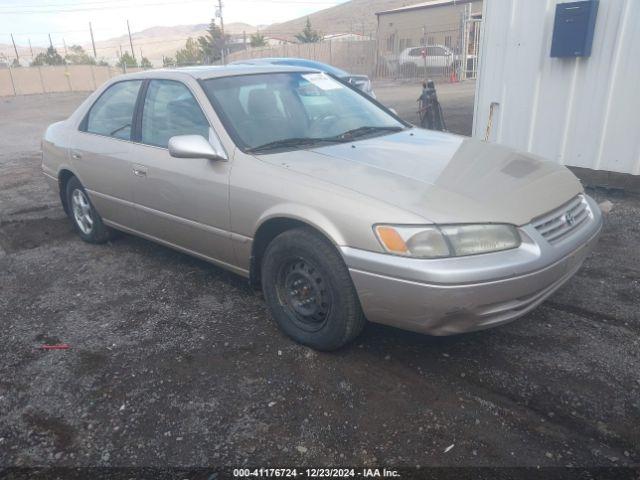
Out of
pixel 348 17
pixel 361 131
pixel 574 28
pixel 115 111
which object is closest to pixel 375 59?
pixel 574 28

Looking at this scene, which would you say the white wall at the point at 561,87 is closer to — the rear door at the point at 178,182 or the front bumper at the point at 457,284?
the front bumper at the point at 457,284

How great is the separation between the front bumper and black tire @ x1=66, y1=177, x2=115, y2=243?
3.14 metres

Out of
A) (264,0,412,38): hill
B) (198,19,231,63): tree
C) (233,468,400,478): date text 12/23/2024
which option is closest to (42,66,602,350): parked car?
(233,468,400,478): date text 12/23/2024

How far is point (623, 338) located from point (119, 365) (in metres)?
3.01

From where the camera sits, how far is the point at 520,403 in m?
2.59

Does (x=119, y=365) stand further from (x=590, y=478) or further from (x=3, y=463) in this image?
(x=590, y=478)

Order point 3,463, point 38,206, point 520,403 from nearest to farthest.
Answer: point 3,463 → point 520,403 → point 38,206

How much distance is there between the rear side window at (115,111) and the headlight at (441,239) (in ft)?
8.43

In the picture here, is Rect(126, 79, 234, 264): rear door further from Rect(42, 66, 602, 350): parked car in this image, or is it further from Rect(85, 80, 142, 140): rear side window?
Rect(85, 80, 142, 140): rear side window

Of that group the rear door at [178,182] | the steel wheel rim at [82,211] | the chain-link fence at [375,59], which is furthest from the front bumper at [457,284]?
the chain-link fence at [375,59]

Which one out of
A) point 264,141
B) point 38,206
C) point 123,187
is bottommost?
point 38,206

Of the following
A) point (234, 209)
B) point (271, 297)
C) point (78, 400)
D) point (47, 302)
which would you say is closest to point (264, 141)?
point (234, 209)

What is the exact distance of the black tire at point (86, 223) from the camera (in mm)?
4867

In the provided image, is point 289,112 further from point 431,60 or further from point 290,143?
point 431,60
